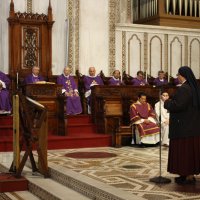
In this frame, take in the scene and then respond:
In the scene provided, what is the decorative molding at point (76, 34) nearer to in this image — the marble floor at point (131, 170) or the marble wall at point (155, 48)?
the marble wall at point (155, 48)

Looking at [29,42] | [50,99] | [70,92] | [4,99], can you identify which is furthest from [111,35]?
[4,99]

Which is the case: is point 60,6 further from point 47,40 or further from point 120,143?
point 120,143

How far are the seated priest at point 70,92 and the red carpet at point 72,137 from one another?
596 mm

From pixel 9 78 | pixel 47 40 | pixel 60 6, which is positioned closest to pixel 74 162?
pixel 9 78

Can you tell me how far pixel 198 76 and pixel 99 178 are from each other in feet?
32.0

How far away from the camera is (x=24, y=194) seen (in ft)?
20.7

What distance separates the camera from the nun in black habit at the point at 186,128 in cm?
559

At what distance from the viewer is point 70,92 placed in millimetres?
11680

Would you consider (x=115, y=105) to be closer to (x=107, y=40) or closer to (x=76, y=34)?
(x=76, y=34)

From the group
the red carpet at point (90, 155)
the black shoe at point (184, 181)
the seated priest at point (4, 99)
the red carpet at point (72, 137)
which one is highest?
the seated priest at point (4, 99)

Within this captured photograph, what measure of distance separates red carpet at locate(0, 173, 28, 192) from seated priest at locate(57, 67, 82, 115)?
467cm

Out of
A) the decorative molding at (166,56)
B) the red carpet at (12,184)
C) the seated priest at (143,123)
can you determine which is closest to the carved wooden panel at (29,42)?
the seated priest at (143,123)

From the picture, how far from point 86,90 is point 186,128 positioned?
663 centimetres

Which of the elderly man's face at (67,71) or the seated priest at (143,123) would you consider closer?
the seated priest at (143,123)
